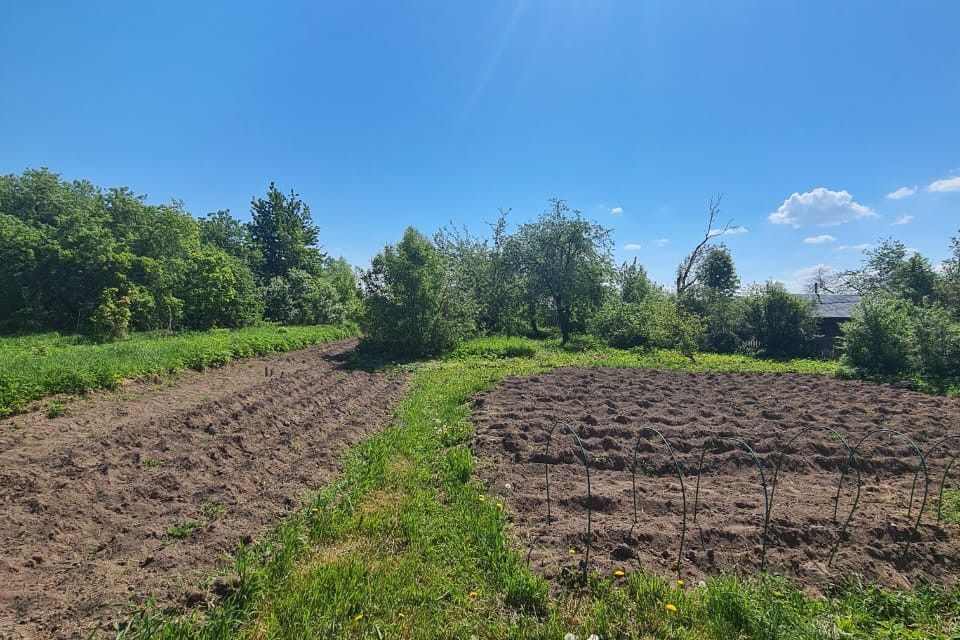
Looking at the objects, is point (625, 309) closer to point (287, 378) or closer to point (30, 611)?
point (287, 378)

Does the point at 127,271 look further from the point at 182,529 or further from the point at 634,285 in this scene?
the point at 634,285

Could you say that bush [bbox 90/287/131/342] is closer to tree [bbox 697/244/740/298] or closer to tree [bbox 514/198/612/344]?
tree [bbox 514/198/612/344]

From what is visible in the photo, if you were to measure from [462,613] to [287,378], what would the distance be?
10487 millimetres

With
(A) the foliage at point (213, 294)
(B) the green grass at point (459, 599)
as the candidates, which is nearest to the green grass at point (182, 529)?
(B) the green grass at point (459, 599)

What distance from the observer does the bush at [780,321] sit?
67.8ft

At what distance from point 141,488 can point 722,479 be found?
7.87 meters

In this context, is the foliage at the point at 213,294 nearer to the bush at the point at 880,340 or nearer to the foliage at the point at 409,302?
the foliage at the point at 409,302

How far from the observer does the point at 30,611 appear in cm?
292

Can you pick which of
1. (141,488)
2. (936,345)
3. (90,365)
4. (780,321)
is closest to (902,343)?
(936,345)

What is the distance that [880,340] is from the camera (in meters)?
13.8

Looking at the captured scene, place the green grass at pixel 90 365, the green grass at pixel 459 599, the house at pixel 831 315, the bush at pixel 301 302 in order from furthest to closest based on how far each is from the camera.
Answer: the bush at pixel 301 302
the house at pixel 831 315
the green grass at pixel 90 365
the green grass at pixel 459 599

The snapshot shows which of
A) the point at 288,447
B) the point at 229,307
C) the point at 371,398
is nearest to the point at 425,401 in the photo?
the point at 371,398

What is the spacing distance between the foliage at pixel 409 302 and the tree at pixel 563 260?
7.63m

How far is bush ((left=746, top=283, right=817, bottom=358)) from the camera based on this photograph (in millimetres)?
Answer: 20672
